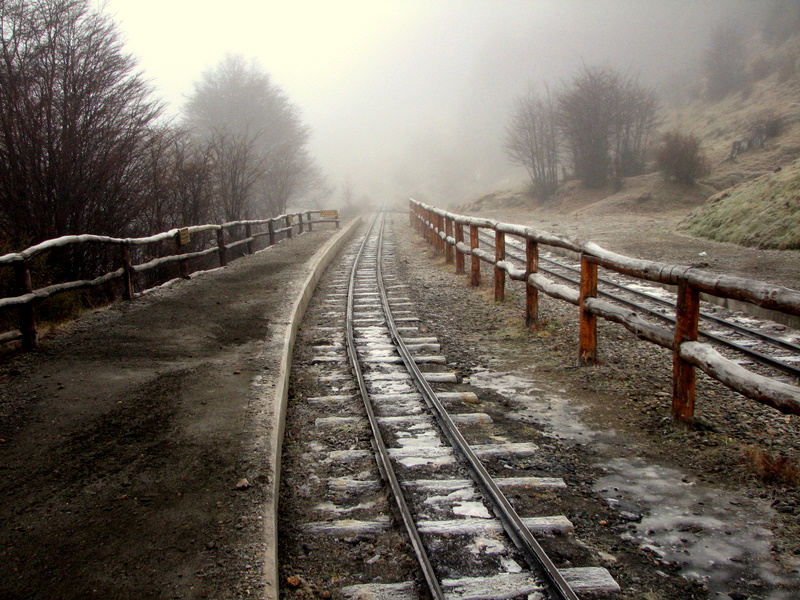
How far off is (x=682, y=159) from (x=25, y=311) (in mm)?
25538

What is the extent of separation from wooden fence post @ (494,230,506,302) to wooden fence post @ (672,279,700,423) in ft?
15.3

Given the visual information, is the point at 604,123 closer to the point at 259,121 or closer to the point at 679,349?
the point at 259,121

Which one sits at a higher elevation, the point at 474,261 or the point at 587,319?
the point at 474,261

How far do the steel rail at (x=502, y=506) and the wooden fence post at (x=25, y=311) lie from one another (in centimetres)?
382

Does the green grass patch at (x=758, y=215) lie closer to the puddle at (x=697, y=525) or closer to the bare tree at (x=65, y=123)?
the puddle at (x=697, y=525)

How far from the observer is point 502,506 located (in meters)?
3.42

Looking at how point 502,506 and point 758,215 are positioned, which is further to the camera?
point 758,215

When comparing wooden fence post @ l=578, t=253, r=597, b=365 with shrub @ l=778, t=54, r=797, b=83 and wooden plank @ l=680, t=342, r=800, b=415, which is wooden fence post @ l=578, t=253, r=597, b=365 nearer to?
wooden plank @ l=680, t=342, r=800, b=415

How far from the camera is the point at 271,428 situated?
14.0ft

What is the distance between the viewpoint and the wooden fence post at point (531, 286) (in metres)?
7.44

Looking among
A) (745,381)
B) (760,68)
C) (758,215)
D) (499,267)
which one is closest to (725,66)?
(760,68)

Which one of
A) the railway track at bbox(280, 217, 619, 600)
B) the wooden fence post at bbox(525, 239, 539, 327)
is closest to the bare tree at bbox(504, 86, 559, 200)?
the wooden fence post at bbox(525, 239, 539, 327)

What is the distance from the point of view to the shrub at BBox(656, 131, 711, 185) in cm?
2538

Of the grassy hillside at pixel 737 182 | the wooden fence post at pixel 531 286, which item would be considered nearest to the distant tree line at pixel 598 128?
the grassy hillside at pixel 737 182
